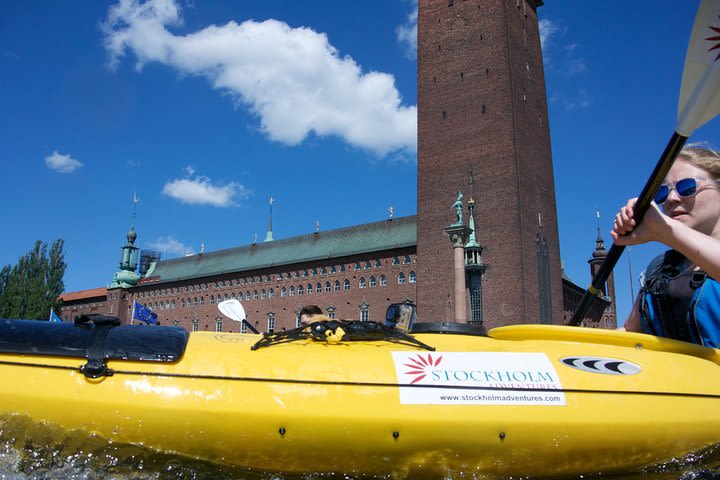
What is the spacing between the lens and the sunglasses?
3.16 metres

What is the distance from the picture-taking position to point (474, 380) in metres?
3.15

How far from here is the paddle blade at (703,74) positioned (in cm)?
308

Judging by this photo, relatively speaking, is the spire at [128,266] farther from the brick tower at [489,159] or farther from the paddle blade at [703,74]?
the paddle blade at [703,74]

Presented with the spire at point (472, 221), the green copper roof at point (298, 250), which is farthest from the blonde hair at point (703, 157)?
the green copper roof at point (298, 250)

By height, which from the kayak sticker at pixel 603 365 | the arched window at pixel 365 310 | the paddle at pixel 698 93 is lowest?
the kayak sticker at pixel 603 365

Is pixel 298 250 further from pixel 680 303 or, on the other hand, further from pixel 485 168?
pixel 680 303

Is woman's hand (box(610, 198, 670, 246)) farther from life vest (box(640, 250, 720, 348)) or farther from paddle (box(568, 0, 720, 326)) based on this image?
life vest (box(640, 250, 720, 348))

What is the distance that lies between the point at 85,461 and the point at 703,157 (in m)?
3.69

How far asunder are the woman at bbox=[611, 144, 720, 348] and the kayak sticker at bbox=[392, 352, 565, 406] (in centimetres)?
90

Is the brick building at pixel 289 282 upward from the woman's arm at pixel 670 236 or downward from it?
upward

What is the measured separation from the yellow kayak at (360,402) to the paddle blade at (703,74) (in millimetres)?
1421

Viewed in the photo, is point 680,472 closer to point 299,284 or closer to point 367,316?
point 367,316

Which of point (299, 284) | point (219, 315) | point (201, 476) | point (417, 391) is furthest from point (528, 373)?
point (219, 315)

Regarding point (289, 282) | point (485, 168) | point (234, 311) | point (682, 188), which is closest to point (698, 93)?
point (682, 188)
